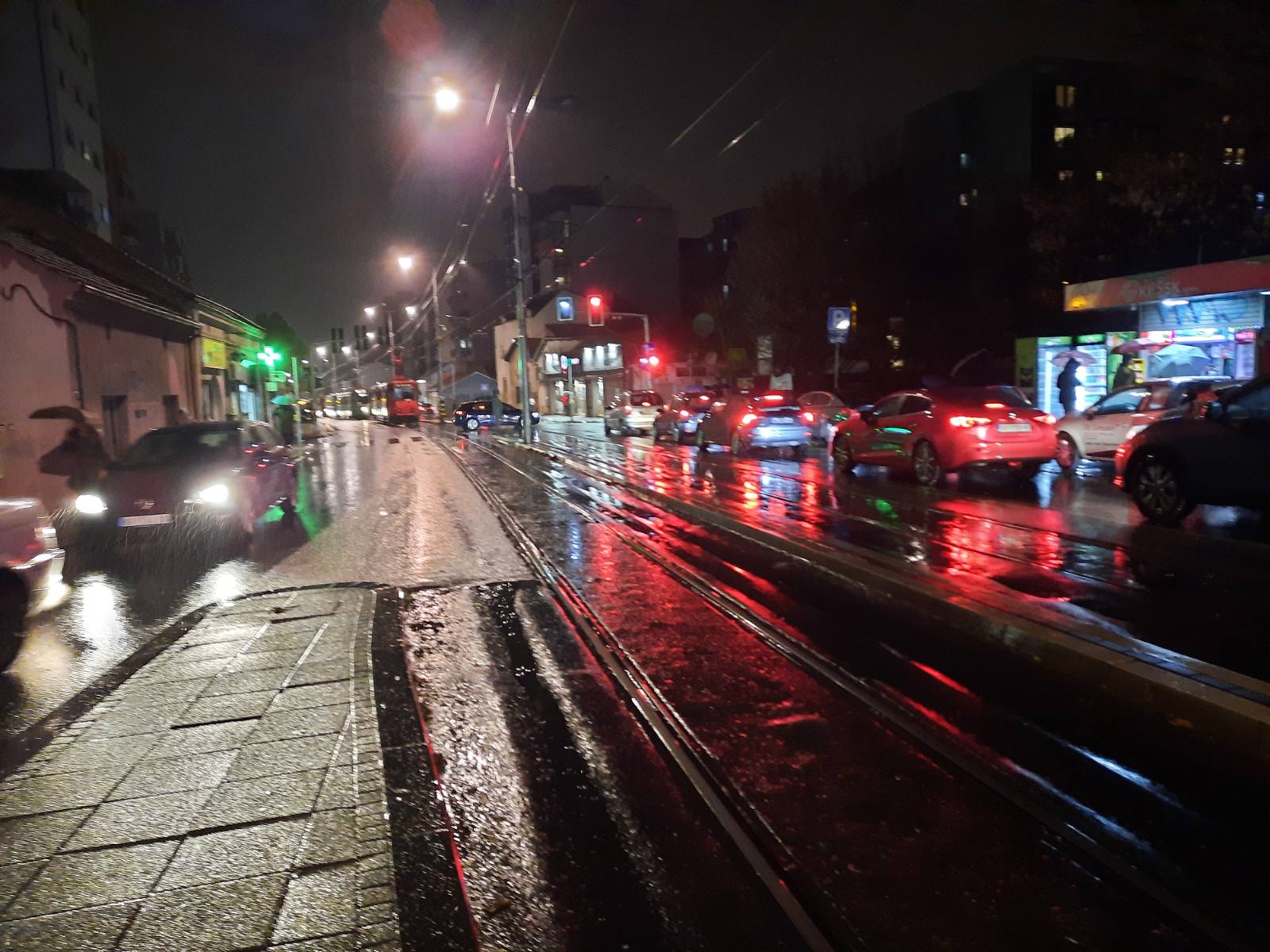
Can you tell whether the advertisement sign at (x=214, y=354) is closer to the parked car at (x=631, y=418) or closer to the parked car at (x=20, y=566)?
the parked car at (x=631, y=418)

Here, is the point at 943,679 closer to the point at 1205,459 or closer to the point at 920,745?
Result: the point at 920,745

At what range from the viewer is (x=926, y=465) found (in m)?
14.2

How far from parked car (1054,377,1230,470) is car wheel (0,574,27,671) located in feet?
44.0

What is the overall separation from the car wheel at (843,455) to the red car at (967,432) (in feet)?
4.97

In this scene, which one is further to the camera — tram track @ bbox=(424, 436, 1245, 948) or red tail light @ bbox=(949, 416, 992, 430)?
Answer: red tail light @ bbox=(949, 416, 992, 430)

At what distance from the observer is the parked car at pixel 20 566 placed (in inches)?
230

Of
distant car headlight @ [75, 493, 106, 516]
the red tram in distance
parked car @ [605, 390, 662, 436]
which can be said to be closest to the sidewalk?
distant car headlight @ [75, 493, 106, 516]

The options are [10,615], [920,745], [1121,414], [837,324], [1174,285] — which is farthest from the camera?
[837,324]

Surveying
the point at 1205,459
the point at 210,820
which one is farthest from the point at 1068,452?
the point at 210,820

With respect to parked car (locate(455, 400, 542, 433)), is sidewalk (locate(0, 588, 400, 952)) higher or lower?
lower

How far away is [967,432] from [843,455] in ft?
11.7

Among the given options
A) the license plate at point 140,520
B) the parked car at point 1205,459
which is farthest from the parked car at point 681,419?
the license plate at point 140,520

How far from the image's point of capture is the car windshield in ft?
35.8

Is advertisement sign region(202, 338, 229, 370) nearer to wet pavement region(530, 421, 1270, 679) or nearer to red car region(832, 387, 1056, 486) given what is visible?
wet pavement region(530, 421, 1270, 679)
